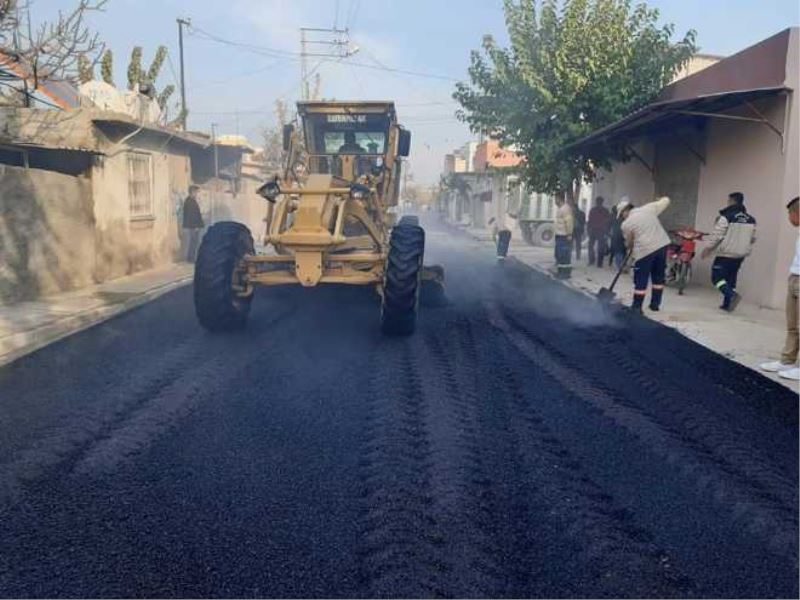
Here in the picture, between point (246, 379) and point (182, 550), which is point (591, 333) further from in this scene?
point (182, 550)

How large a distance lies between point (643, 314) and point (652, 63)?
7.67 m

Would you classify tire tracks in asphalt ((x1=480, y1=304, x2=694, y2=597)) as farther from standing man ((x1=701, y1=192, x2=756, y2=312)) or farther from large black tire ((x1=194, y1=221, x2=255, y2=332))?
standing man ((x1=701, y1=192, x2=756, y2=312))

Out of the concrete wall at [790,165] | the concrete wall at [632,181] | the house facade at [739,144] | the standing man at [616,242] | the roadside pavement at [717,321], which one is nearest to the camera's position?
the roadside pavement at [717,321]

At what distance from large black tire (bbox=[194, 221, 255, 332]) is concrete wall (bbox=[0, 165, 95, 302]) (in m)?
3.43

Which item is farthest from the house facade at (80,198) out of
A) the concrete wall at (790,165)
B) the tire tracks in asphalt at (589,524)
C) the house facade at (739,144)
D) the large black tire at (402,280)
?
the concrete wall at (790,165)

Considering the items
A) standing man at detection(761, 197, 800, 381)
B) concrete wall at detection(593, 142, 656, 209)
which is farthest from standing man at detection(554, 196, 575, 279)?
standing man at detection(761, 197, 800, 381)

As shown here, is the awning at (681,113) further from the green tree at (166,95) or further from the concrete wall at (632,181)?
the green tree at (166,95)

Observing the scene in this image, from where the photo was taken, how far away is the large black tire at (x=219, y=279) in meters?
7.20

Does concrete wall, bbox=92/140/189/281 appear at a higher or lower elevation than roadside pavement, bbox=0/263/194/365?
higher

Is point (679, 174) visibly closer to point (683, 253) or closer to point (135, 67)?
point (683, 253)

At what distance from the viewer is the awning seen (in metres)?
9.26

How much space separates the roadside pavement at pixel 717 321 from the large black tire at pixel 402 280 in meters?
3.38

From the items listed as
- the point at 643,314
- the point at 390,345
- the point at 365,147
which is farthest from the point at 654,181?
the point at 390,345

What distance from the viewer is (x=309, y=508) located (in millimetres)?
3438
